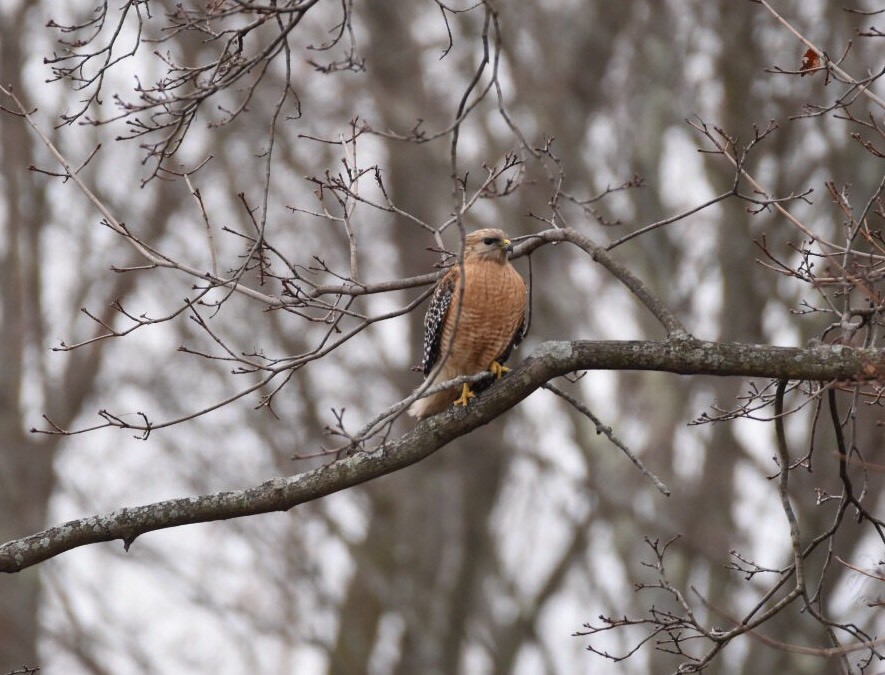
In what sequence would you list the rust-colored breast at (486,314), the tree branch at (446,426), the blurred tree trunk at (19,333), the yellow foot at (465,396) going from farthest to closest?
the blurred tree trunk at (19,333)
the rust-colored breast at (486,314)
the yellow foot at (465,396)
the tree branch at (446,426)

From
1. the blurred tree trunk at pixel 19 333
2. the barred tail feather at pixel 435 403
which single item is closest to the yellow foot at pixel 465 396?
the barred tail feather at pixel 435 403

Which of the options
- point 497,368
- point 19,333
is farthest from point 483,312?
point 19,333

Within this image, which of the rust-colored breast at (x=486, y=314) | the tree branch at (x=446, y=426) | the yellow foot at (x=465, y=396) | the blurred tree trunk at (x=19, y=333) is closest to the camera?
the tree branch at (x=446, y=426)

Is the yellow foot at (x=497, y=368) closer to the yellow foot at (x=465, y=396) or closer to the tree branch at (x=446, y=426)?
the yellow foot at (x=465, y=396)

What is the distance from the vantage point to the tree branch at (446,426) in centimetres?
512

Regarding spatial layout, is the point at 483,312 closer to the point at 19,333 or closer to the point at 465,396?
the point at 465,396

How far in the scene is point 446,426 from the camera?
18.5 feet

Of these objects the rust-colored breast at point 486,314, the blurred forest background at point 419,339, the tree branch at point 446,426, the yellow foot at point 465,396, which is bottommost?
the tree branch at point 446,426

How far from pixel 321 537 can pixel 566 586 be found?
3.88 meters

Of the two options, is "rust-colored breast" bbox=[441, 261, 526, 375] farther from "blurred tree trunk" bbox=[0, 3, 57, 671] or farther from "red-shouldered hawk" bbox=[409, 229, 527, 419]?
"blurred tree trunk" bbox=[0, 3, 57, 671]

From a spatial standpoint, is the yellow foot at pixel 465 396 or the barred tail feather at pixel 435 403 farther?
the barred tail feather at pixel 435 403

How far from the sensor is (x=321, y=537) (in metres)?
17.9

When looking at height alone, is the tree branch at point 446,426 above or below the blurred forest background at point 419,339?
below

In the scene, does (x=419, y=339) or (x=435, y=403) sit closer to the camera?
(x=435, y=403)
